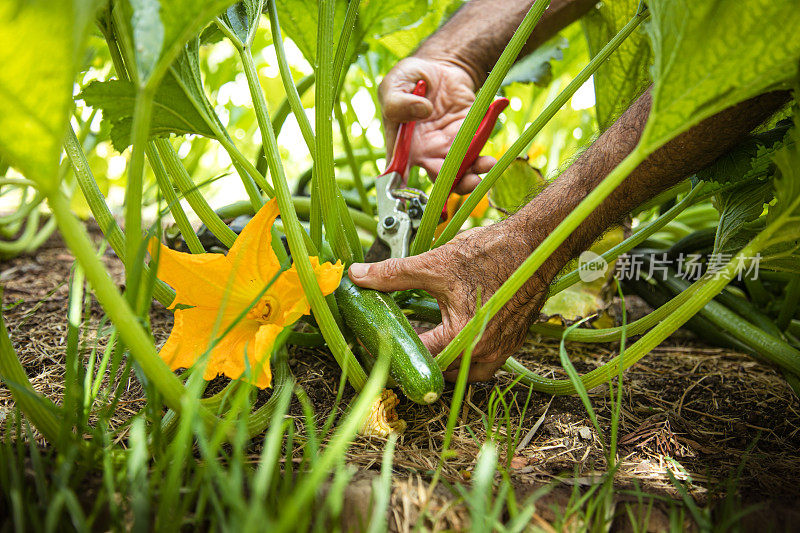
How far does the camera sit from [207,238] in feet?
5.02

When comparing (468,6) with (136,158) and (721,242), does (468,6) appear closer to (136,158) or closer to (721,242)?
(721,242)

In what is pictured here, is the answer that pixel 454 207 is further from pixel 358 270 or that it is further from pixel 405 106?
pixel 358 270

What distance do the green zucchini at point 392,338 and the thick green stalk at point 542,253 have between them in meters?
0.06

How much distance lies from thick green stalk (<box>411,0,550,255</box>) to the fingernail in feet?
0.52

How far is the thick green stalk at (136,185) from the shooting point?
614mm

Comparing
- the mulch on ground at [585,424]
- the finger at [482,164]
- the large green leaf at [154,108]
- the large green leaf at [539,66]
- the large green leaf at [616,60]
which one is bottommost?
the mulch on ground at [585,424]

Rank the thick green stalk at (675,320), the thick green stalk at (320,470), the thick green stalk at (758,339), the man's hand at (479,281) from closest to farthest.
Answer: the thick green stalk at (320,470) → the thick green stalk at (675,320) → the man's hand at (479,281) → the thick green stalk at (758,339)

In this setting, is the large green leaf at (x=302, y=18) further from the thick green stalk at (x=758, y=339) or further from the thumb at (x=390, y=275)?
the thick green stalk at (x=758, y=339)

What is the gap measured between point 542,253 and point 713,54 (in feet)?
1.06

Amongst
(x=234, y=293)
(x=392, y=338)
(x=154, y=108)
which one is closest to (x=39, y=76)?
(x=154, y=108)

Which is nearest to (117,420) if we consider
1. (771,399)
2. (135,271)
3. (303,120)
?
(135,271)

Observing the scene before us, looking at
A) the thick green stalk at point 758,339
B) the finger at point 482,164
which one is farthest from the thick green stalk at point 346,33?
the thick green stalk at point 758,339

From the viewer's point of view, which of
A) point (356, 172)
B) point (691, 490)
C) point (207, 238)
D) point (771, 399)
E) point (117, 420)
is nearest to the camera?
point (691, 490)

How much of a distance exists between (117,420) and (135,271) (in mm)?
410
